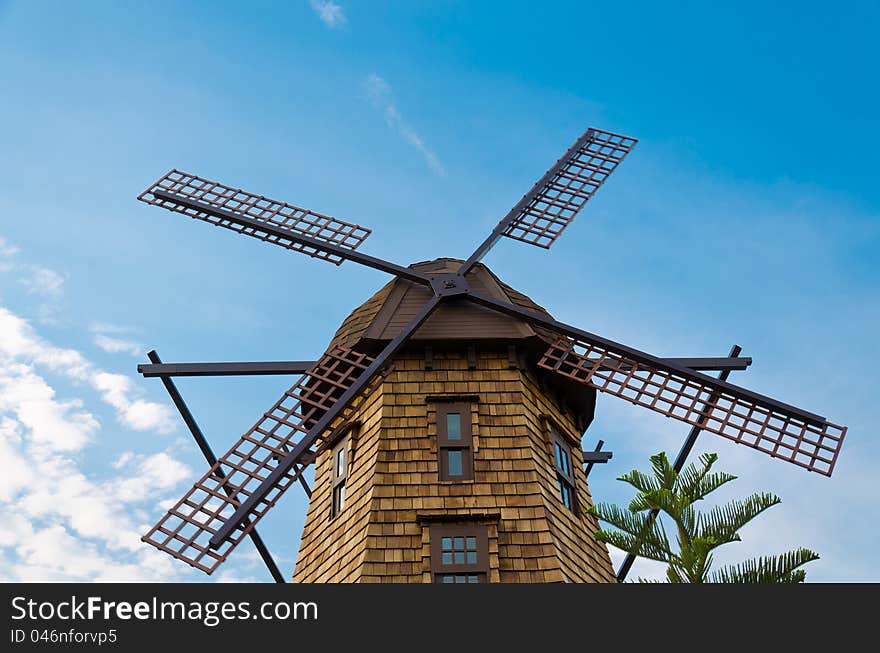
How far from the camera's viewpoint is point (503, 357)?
14.9 metres

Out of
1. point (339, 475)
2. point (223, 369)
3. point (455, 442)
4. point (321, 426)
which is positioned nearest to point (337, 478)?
point (339, 475)

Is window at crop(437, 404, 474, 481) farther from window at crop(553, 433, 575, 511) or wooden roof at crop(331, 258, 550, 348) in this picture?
window at crop(553, 433, 575, 511)

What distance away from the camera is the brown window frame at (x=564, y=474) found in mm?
14594

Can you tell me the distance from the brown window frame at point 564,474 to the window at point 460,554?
1661 millimetres

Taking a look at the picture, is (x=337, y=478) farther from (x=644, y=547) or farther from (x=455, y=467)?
(x=644, y=547)

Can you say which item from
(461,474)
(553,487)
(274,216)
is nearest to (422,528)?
(461,474)

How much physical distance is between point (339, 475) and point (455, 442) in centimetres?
178

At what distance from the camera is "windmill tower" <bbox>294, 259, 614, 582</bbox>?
13.0m

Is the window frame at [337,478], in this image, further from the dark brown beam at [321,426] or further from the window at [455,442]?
the window at [455,442]

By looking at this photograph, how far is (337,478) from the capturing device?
14727 millimetres

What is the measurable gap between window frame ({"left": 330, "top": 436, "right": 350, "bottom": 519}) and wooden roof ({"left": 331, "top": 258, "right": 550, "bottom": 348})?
140cm

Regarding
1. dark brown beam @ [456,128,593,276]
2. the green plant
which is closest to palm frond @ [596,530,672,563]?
the green plant
